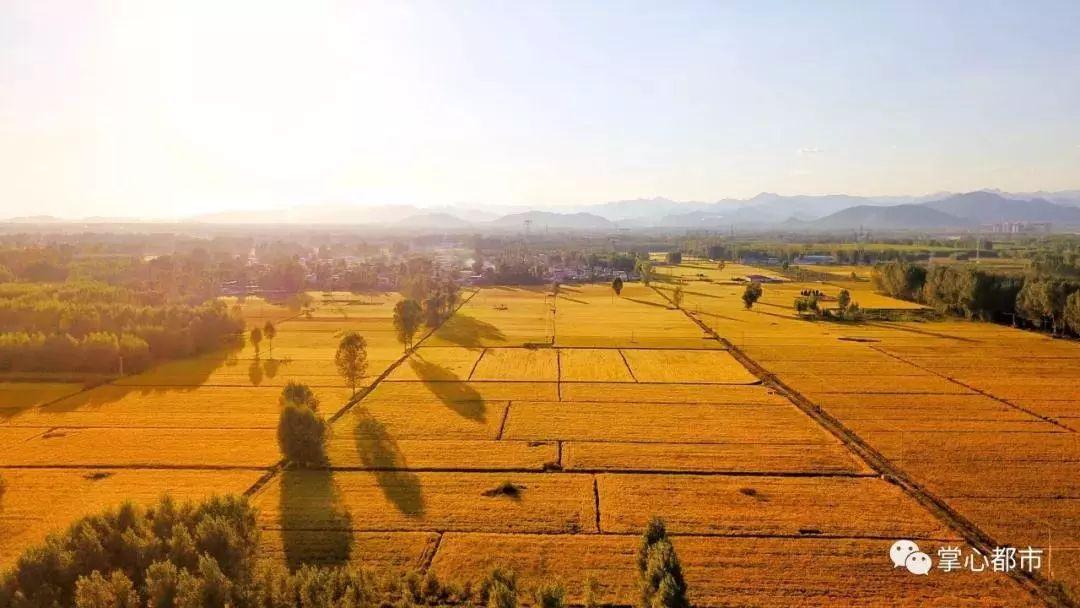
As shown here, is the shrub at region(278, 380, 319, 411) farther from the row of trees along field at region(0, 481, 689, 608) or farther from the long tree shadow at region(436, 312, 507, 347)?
the long tree shadow at region(436, 312, 507, 347)

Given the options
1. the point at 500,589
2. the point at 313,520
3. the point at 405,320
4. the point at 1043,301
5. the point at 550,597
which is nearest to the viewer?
the point at 550,597

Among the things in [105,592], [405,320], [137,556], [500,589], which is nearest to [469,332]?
[405,320]

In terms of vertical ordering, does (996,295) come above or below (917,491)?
above

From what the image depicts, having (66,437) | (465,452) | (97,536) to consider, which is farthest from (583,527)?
(66,437)

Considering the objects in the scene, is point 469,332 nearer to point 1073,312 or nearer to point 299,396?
point 299,396

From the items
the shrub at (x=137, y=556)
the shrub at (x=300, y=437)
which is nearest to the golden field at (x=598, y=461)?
the shrub at (x=300, y=437)

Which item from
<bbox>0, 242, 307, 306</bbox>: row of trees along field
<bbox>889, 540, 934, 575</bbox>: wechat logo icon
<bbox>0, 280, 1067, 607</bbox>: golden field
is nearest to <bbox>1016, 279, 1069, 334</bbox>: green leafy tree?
<bbox>0, 280, 1067, 607</bbox>: golden field
